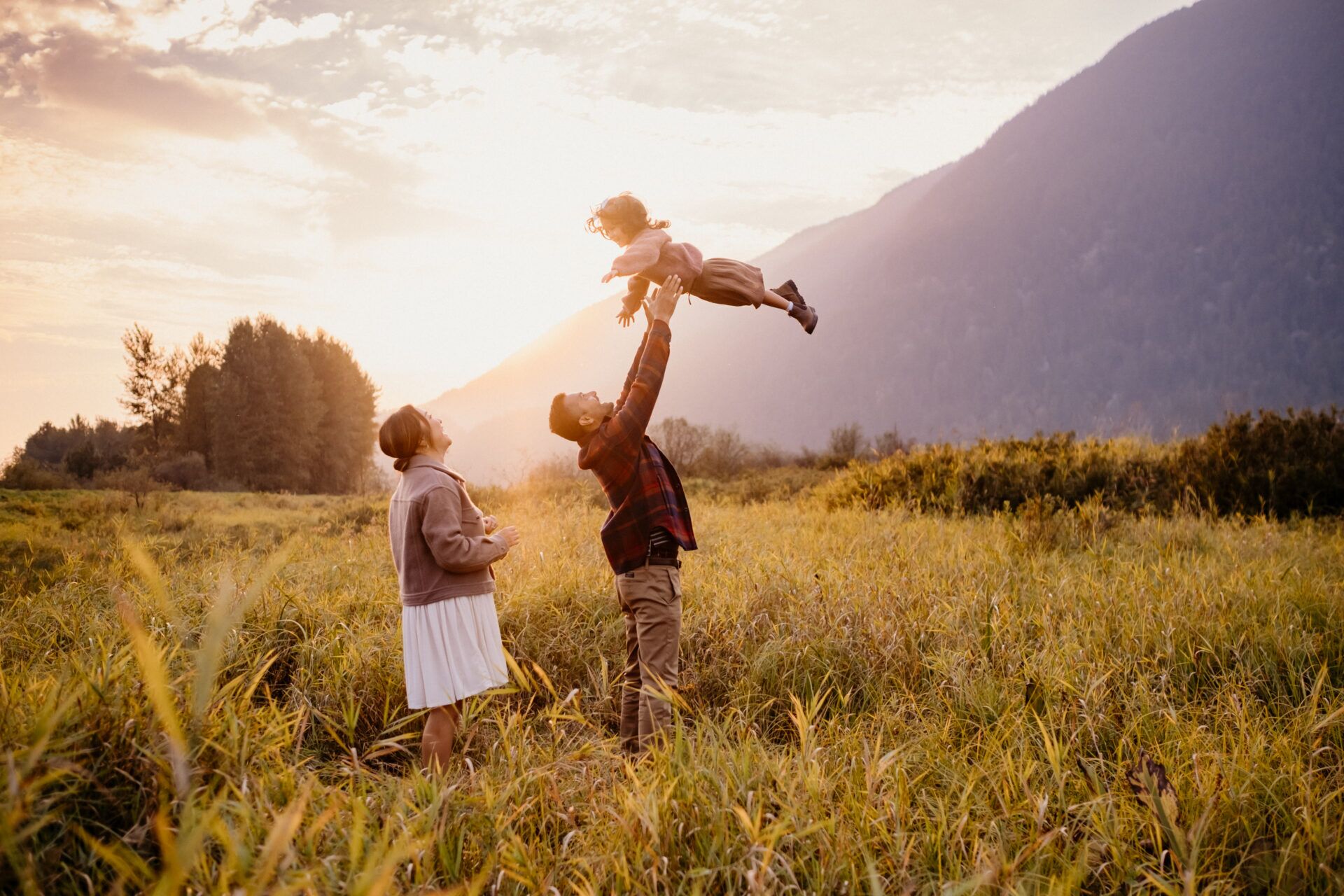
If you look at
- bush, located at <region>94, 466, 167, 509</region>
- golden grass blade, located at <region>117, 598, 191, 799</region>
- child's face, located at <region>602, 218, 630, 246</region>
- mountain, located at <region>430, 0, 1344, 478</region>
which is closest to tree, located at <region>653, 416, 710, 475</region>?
bush, located at <region>94, 466, 167, 509</region>

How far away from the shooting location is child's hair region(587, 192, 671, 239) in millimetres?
4012

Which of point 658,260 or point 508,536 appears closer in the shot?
point 508,536

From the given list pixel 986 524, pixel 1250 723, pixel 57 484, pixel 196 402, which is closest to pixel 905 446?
pixel 986 524

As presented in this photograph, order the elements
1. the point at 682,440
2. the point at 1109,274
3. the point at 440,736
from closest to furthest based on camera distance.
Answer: the point at 440,736 → the point at 682,440 → the point at 1109,274

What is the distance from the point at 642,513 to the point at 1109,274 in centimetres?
16128

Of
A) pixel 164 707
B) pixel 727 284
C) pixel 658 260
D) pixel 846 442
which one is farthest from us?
pixel 846 442

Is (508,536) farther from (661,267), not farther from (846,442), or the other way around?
(846,442)

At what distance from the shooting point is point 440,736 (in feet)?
11.1

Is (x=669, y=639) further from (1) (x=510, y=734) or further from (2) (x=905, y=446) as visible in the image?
(2) (x=905, y=446)

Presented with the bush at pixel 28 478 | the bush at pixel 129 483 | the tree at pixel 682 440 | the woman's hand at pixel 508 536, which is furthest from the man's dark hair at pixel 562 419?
the tree at pixel 682 440

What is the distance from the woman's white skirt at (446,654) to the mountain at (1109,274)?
94.5 meters

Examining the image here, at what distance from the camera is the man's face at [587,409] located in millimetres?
3457

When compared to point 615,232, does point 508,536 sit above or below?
below

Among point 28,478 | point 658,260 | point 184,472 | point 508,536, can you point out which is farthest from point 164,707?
point 184,472
